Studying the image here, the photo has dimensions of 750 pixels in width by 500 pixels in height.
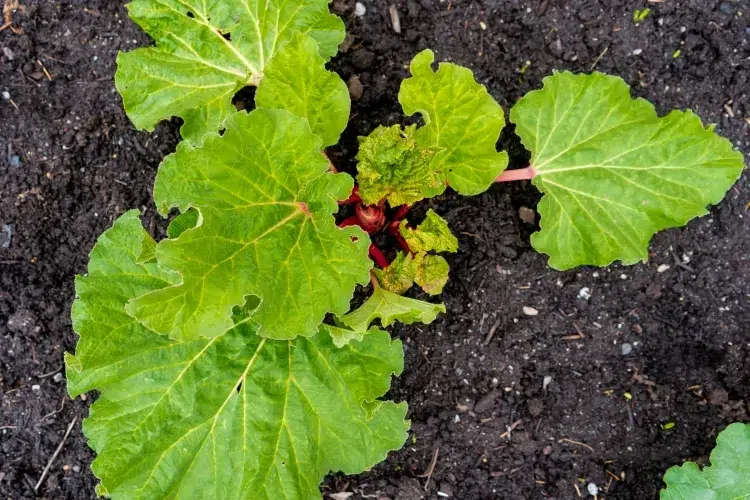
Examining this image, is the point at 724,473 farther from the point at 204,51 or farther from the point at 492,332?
the point at 204,51

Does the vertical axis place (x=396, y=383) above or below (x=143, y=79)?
below

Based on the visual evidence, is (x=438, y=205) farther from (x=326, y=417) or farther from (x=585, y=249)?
(x=326, y=417)

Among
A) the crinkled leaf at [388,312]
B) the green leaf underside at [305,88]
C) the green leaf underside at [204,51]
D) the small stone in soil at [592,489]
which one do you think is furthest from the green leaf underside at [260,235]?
the small stone in soil at [592,489]

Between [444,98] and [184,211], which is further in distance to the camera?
[444,98]

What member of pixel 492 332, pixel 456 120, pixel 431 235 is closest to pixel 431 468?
pixel 492 332

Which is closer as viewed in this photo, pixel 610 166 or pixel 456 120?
pixel 456 120

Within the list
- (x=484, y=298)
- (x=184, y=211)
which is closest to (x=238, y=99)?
(x=184, y=211)

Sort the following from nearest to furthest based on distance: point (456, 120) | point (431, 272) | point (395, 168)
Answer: point (395, 168), point (456, 120), point (431, 272)
